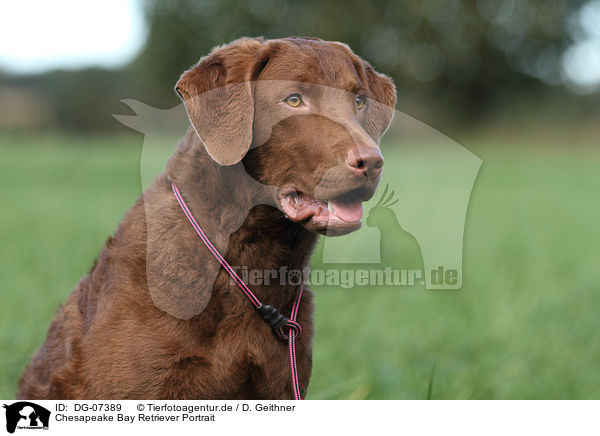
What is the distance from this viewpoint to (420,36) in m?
16.2

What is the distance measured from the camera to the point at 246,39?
258 centimetres

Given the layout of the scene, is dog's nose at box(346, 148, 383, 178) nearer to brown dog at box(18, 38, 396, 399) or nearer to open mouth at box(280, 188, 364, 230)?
brown dog at box(18, 38, 396, 399)

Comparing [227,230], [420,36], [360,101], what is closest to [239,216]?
[227,230]

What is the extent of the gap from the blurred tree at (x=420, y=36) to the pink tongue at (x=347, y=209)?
10790mm

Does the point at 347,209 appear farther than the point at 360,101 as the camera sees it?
No

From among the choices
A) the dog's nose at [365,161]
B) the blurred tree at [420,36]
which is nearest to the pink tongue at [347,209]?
the dog's nose at [365,161]

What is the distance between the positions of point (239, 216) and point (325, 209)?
351mm

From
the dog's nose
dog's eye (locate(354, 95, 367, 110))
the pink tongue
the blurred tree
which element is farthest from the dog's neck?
the blurred tree

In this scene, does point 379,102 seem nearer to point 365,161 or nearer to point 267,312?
point 365,161

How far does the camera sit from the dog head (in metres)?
2.30

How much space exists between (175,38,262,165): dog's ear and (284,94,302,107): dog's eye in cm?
15
